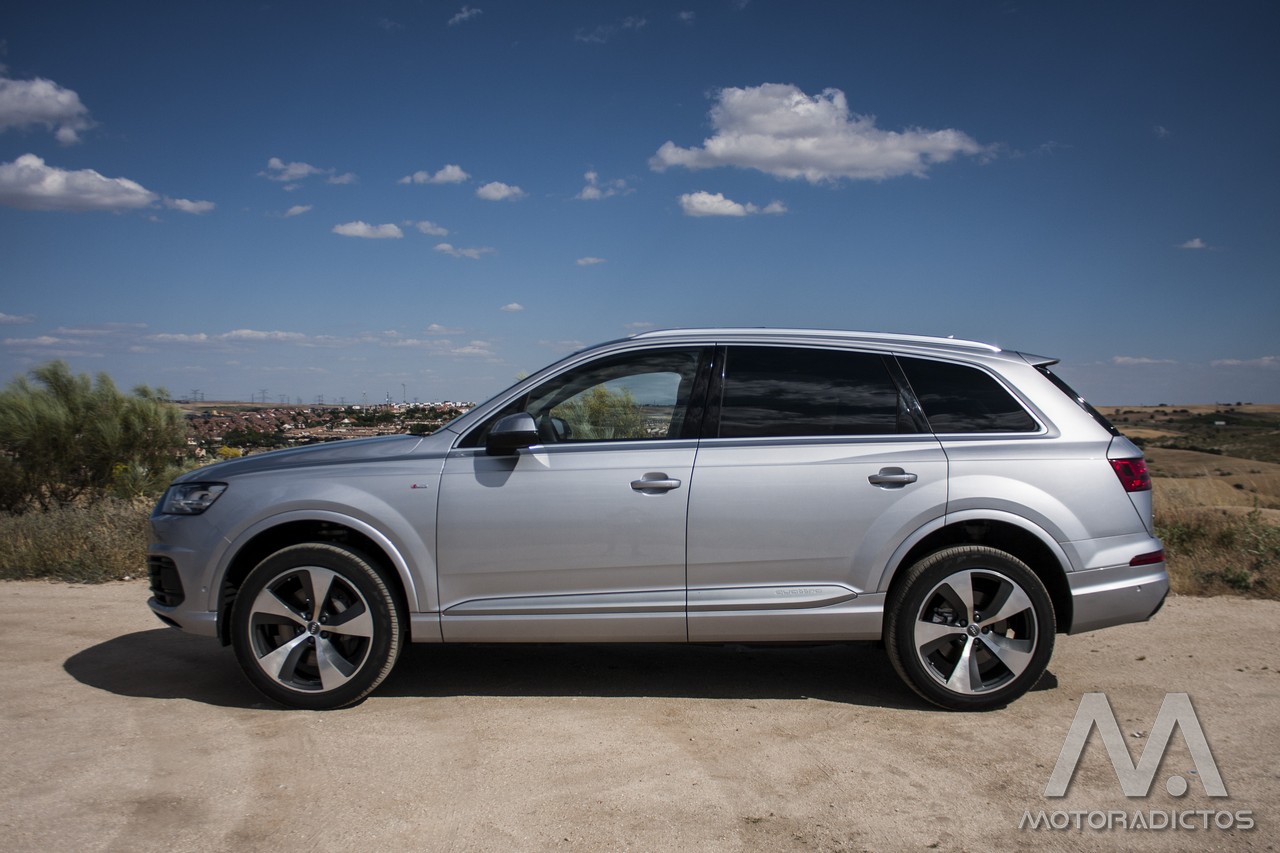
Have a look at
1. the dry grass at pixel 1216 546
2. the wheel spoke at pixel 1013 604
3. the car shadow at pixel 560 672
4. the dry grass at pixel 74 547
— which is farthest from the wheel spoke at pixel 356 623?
the dry grass at pixel 1216 546

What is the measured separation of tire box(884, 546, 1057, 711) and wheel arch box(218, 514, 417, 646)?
2.50 m

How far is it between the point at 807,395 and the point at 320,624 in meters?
2.74

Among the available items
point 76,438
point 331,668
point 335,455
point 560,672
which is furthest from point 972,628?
point 76,438

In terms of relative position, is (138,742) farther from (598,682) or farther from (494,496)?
(598,682)

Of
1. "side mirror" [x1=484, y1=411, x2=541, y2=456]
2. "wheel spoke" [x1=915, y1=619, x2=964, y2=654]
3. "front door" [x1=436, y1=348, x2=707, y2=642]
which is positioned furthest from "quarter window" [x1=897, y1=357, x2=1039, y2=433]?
"side mirror" [x1=484, y1=411, x2=541, y2=456]

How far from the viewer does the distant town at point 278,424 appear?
33.0 feet

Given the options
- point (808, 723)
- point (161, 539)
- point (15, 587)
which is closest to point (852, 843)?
point (808, 723)

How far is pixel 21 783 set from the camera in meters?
3.97

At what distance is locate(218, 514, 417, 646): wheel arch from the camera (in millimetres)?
4871

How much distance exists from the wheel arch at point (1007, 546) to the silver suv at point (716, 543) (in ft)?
0.04

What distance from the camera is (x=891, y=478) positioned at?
481 cm

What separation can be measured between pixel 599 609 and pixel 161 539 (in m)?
2.34

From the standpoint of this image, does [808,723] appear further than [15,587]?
No

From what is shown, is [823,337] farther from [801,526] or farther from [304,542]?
[304,542]
